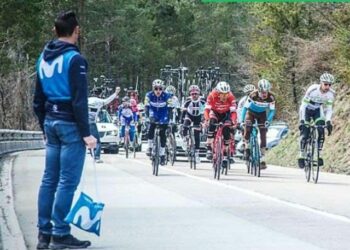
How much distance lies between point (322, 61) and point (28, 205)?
27.4 metres

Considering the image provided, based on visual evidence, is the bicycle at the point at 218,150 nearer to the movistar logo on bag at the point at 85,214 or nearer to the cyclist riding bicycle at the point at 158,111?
the cyclist riding bicycle at the point at 158,111

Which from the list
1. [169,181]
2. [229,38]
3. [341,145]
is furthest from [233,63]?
[169,181]

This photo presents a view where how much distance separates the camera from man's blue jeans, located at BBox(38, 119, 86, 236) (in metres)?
9.20

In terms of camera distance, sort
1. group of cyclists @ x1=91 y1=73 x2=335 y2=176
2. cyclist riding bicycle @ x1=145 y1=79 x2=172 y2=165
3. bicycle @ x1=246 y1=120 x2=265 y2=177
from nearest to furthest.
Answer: group of cyclists @ x1=91 y1=73 x2=335 y2=176 → bicycle @ x1=246 y1=120 x2=265 y2=177 → cyclist riding bicycle @ x1=145 y1=79 x2=172 y2=165

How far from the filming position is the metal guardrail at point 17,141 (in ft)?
98.9

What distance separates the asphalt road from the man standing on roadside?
566 millimetres

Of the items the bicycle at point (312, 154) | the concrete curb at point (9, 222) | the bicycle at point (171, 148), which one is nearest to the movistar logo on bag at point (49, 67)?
the concrete curb at point (9, 222)

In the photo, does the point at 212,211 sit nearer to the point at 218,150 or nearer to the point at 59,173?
the point at 59,173

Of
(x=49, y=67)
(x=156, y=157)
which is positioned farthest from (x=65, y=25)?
(x=156, y=157)

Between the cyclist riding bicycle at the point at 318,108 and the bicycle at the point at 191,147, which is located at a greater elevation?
the cyclist riding bicycle at the point at 318,108

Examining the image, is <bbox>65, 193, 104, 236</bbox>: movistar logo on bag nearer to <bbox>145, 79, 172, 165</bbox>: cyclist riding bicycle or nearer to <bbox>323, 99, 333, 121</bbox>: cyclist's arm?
<bbox>323, 99, 333, 121</bbox>: cyclist's arm

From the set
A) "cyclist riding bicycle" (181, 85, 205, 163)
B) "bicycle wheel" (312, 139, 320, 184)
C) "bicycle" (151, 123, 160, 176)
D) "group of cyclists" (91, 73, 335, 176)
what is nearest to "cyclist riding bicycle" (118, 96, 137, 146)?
"cyclist riding bicycle" (181, 85, 205, 163)

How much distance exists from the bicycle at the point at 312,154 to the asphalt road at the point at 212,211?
0.25 m

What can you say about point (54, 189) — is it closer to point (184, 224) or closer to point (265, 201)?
point (184, 224)
